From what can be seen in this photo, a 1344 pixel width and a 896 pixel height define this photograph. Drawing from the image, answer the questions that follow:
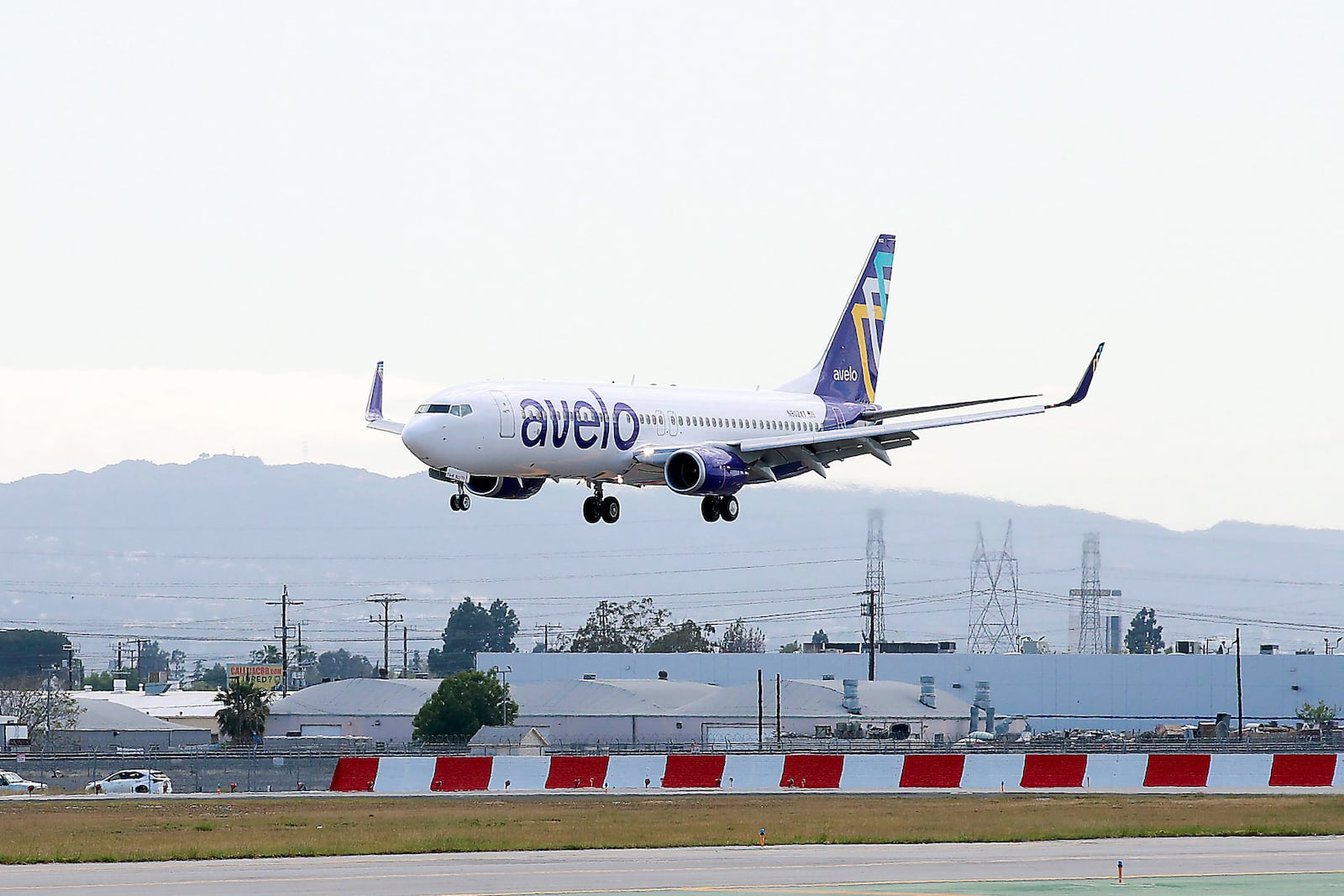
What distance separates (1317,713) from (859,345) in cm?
11152

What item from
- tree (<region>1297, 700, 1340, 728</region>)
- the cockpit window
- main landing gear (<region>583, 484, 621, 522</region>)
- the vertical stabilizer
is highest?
the vertical stabilizer

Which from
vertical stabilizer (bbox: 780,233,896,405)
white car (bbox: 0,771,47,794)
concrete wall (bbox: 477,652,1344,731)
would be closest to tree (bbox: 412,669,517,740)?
concrete wall (bbox: 477,652,1344,731)

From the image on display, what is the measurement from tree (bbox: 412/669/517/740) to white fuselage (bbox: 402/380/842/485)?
8928 centimetres

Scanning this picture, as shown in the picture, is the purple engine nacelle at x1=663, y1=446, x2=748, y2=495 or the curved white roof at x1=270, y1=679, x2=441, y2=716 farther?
the curved white roof at x1=270, y1=679, x2=441, y2=716

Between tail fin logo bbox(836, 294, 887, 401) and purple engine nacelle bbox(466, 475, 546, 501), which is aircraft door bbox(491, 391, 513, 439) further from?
tail fin logo bbox(836, 294, 887, 401)

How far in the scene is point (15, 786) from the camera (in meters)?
89.4

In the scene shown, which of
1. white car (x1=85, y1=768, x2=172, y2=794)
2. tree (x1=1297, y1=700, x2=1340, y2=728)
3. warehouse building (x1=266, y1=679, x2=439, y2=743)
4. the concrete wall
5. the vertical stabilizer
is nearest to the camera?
the vertical stabilizer

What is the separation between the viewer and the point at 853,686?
516 feet

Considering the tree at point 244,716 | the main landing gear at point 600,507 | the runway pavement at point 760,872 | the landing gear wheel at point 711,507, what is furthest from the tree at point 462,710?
the runway pavement at point 760,872

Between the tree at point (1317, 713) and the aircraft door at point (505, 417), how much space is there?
12439 cm

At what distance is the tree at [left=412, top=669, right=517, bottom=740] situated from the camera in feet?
496

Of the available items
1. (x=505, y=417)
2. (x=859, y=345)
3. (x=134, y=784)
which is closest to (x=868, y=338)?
(x=859, y=345)

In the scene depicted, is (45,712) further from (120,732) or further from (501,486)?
(501,486)

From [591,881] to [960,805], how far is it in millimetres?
32811
